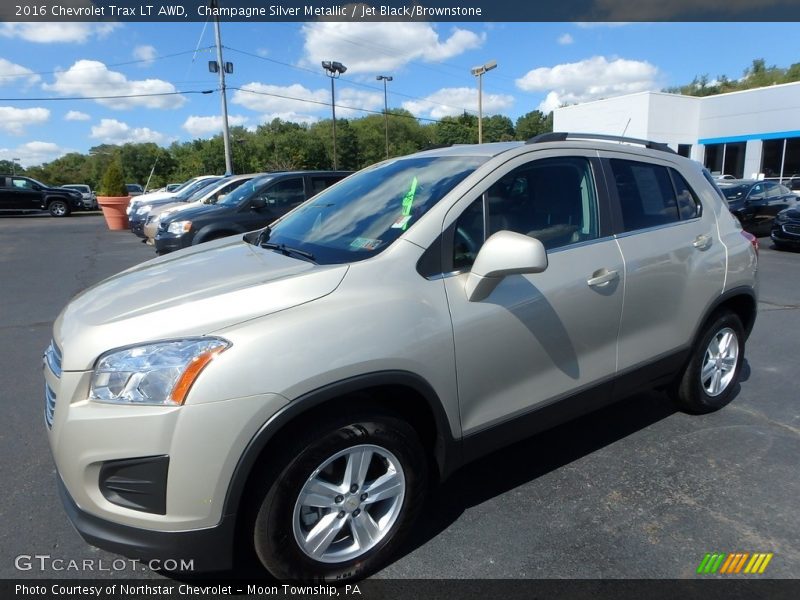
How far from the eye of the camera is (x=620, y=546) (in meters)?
2.63

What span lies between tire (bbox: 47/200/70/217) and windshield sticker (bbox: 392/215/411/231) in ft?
92.4

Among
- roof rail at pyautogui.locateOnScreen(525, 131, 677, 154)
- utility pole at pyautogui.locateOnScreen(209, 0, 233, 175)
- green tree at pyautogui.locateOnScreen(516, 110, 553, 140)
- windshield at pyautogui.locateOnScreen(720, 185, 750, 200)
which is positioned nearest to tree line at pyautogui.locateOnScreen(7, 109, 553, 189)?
green tree at pyautogui.locateOnScreen(516, 110, 553, 140)

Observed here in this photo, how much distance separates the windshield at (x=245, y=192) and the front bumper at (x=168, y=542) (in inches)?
316

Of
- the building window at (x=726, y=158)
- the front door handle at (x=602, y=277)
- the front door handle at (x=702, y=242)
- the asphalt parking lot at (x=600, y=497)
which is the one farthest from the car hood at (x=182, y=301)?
the building window at (x=726, y=158)

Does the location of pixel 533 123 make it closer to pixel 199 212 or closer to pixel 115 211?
pixel 115 211

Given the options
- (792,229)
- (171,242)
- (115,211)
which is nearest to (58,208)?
(115,211)

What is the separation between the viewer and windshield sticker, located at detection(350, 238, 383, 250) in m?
2.61

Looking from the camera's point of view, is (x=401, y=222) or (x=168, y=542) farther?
(x=401, y=222)

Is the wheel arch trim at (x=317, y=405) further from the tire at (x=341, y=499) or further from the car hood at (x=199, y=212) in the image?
the car hood at (x=199, y=212)

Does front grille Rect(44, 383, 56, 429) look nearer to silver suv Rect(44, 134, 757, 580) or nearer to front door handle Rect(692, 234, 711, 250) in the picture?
silver suv Rect(44, 134, 757, 580)

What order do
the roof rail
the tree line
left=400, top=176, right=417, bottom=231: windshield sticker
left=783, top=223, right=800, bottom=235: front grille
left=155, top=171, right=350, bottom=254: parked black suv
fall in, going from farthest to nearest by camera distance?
the tree line
left=783, top=223, right=800, bottom=235: front grille
left=155, top=171, right=350, bottom=254: parked black suv
the roof rail
left=400, top=176, right=417, bottom=231: windshield sticker

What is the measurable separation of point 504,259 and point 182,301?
131 centimetres

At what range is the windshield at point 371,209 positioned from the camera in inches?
105

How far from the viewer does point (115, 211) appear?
19250 mm
